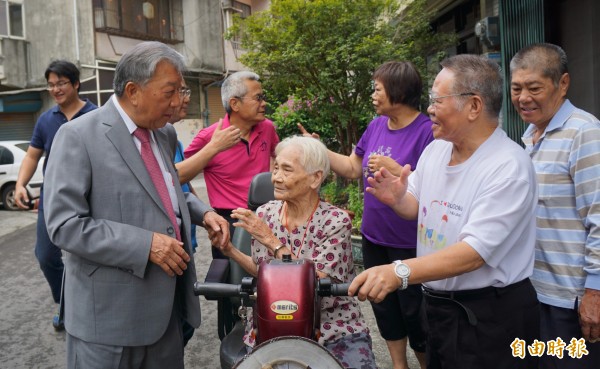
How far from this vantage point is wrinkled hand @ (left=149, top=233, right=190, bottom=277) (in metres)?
1.88

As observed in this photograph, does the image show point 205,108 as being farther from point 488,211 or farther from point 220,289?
point 488,211

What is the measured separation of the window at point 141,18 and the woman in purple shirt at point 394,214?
50.6ft

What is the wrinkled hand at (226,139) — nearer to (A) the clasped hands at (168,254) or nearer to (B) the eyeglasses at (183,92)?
(B) the eyeglasses at (183,92)

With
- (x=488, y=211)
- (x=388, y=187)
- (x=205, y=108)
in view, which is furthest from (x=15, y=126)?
(x=488, y=211)

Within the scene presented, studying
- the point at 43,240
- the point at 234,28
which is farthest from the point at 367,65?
the point at 43,240

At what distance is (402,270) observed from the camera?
1.70 m

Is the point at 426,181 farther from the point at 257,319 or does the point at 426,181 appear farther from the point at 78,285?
Answer: the point at 78,285

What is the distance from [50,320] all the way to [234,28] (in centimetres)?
560

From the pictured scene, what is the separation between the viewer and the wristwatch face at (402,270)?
1.69m

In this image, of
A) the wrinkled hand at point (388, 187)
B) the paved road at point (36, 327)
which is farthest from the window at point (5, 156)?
the wrinkled hand at point (388, 187)

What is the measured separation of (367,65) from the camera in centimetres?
636

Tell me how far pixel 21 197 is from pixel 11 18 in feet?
49.7

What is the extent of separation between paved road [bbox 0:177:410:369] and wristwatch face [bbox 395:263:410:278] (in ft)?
6.58

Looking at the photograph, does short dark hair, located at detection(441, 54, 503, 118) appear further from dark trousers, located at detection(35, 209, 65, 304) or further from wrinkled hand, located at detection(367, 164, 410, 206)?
dark trousers, located at detection(35, 209, 65, 304)
